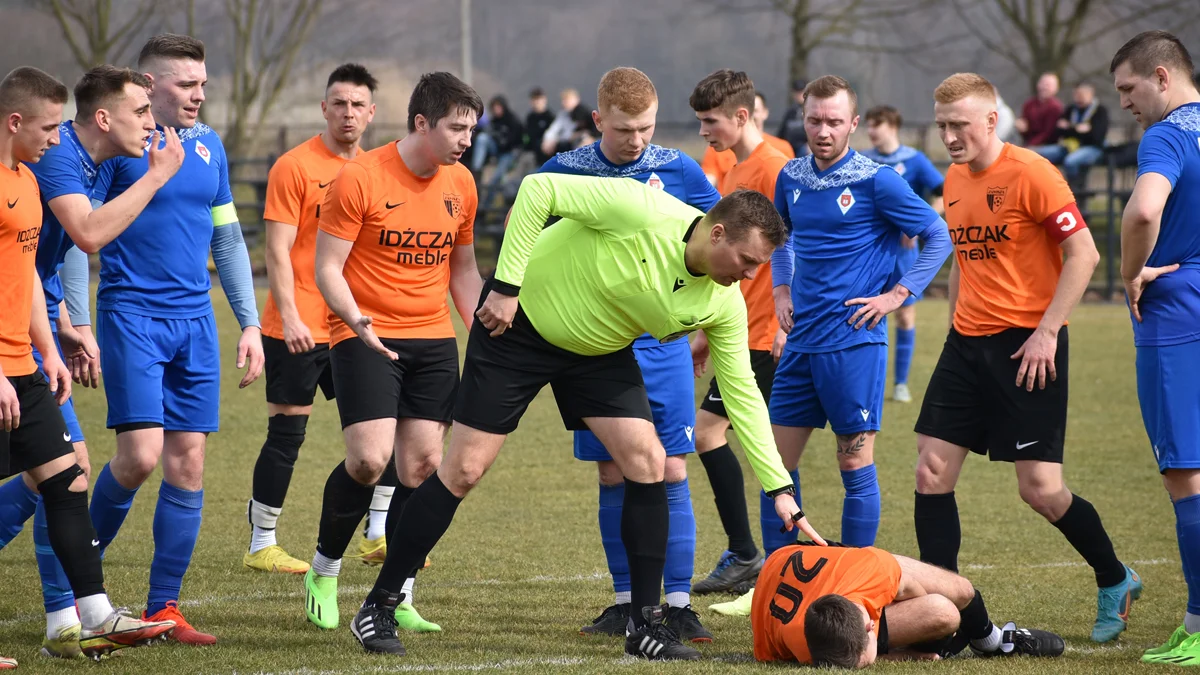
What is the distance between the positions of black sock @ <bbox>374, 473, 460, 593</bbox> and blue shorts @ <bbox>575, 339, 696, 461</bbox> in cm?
92

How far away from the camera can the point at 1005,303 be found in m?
5.49

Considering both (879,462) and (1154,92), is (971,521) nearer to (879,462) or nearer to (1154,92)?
(879,462)

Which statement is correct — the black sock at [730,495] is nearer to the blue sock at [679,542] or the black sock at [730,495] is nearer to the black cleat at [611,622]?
the blue sock at [679,542]

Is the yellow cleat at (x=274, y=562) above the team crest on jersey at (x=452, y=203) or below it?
below

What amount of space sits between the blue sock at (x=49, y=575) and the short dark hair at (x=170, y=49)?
1.92 m

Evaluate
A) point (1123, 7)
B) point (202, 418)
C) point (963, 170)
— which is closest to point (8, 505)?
point (202, 418)

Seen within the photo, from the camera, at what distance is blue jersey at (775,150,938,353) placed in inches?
240

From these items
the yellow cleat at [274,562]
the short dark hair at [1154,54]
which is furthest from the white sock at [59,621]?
the short dark hair at [1154,54]

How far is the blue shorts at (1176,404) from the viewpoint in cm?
511

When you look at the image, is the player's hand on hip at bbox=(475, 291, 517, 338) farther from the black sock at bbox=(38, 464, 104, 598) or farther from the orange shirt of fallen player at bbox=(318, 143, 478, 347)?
the black sock at bbox=(38, 464, 104, 598)

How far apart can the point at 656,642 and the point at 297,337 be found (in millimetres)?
2236

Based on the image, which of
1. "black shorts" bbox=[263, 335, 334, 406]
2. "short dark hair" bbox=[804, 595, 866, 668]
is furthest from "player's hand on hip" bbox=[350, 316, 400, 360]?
"black shorts" bbox=[263, 335, 334, 406]

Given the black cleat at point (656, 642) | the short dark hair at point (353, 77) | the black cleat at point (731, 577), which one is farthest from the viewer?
the short dark hair at point (353, 77)

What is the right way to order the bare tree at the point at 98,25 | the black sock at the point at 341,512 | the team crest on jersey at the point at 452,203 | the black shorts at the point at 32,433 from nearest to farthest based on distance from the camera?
the black shorts at the point at 32,433
the black sock at the point at 341,512
the team crest on jersey at the point at 452,203
the bare tree at the point at 98,25
